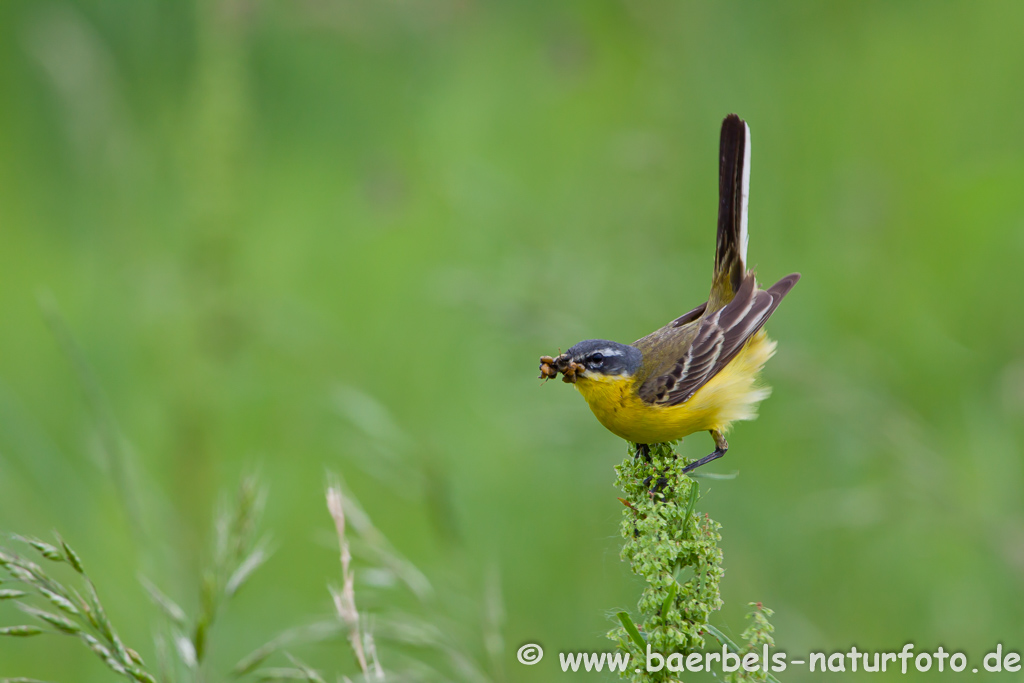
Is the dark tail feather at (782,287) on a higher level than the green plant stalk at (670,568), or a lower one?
higher

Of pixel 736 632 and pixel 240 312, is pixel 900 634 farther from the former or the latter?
pixel 240 312

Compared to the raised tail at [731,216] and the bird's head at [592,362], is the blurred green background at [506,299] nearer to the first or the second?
the bird's head at [592,362]

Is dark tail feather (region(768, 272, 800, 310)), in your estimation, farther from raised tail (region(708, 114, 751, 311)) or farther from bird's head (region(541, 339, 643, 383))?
bird's head (region(541, 339, 643, 383))

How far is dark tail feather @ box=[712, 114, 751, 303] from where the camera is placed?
325 centimetres

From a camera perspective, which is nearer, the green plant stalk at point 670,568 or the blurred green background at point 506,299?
the green plant stalk at point 670,568

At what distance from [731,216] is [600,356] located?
991 mm

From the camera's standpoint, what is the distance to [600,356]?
2701 mm

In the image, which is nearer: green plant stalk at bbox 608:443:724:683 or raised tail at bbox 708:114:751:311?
green plant stalk at bbox 608:443:724:683

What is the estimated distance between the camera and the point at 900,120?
246 inches

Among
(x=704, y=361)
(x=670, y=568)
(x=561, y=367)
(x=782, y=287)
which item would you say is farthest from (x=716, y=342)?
(x=670, y=568)

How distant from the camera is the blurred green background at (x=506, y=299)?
13.4 ft

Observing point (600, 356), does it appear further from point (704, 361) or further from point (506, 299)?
point (506, 299)

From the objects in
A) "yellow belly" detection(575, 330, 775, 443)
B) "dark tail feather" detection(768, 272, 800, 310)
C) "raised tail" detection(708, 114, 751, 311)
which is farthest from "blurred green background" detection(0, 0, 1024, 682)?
"dark tail feather" detection(768, 272, 800, 310)

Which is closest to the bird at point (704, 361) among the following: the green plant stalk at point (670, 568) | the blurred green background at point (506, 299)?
the green plant stalk at point (670, 568)
